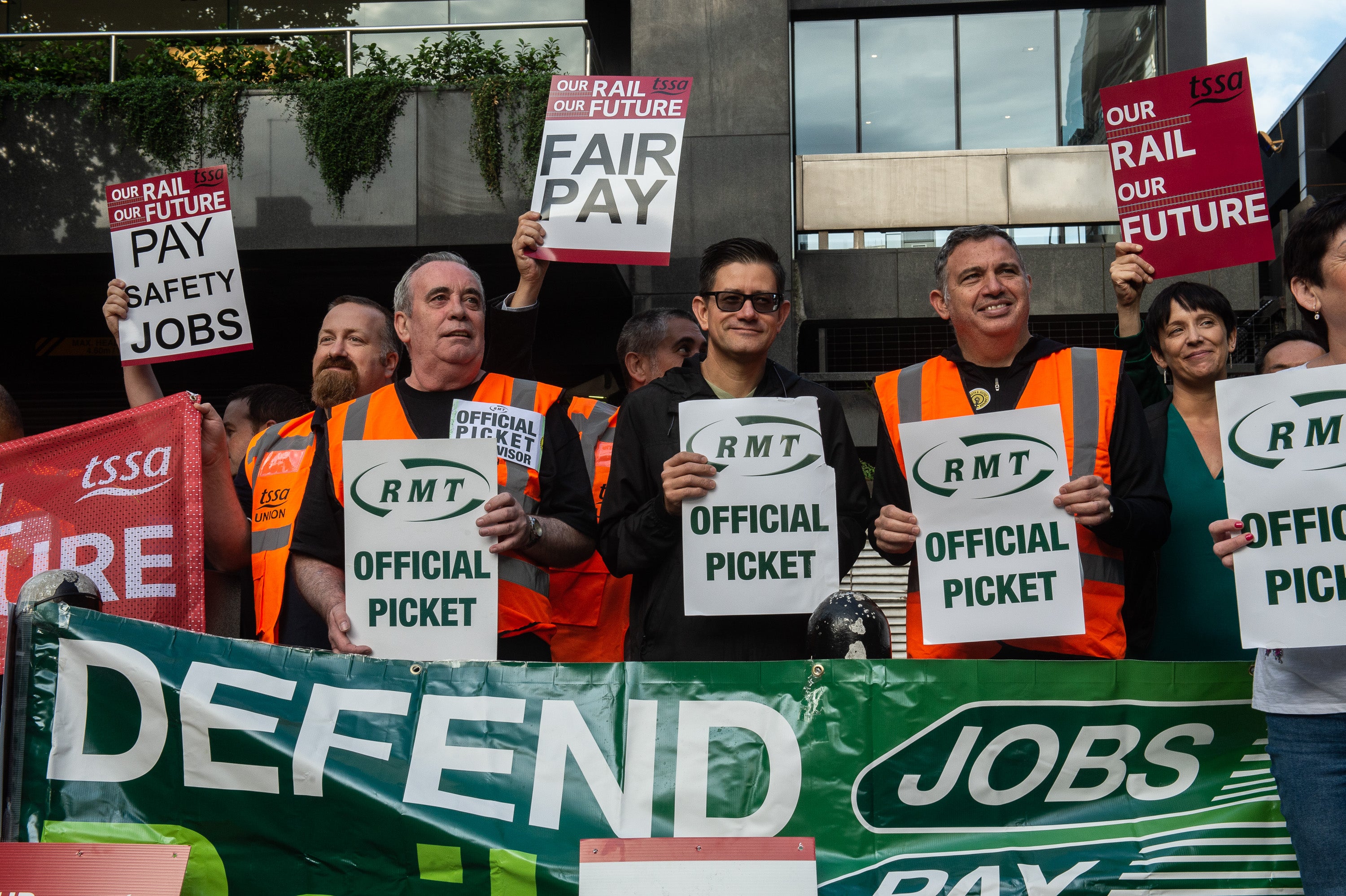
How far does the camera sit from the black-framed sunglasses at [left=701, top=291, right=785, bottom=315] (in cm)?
341

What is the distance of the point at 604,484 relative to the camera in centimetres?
444

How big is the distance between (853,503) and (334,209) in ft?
31.6

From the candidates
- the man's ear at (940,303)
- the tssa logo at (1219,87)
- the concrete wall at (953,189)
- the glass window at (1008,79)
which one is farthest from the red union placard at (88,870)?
the glass window at (1008,79)

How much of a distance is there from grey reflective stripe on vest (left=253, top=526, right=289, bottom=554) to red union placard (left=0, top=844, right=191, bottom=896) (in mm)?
1462

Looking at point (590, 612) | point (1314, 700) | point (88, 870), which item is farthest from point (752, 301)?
point (88, 870)

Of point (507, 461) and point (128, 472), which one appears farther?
point (128, 472)

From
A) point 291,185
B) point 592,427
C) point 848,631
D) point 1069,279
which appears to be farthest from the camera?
point 1069,279

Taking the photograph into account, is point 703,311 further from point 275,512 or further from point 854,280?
point 854,280

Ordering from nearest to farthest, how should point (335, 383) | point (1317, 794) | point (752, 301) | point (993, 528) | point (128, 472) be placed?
1. point (1317, 794)
2. point (993, 528)
3. point (752, 301)
4. point (128, 472)
5. point (335, 383)

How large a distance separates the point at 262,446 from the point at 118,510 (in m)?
0.75

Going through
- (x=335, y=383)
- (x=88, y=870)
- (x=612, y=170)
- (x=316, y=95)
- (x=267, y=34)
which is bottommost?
(x=88, y=870)

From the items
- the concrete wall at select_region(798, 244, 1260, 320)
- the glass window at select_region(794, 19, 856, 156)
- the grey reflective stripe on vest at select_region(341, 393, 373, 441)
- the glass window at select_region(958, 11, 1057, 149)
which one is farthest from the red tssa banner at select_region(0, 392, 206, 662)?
the glass window at select_region(958, 11, 1057, 149)

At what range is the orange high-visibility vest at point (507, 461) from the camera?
11.2 feet

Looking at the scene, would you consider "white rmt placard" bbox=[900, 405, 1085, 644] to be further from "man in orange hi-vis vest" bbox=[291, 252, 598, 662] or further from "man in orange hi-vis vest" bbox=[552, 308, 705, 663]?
"man in orange hi-vis vest" bbox=[291, 252, 598, 662]
